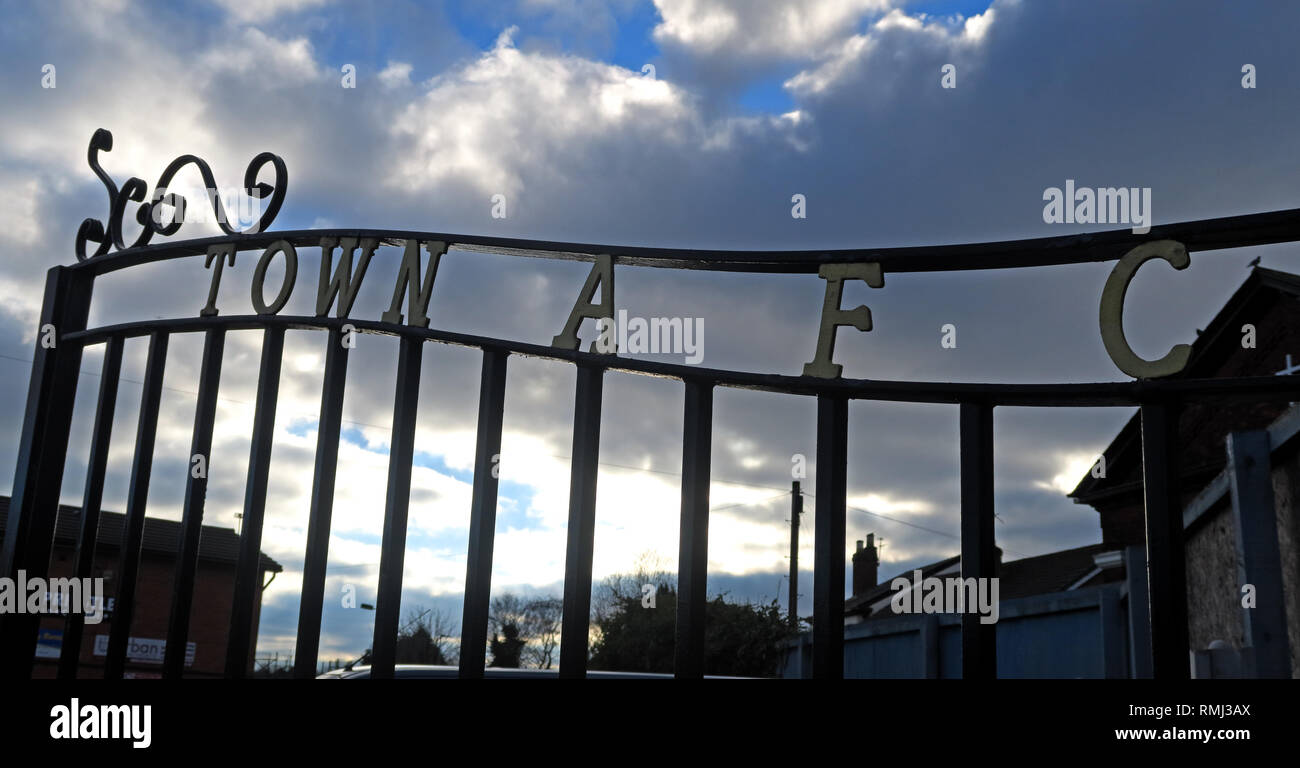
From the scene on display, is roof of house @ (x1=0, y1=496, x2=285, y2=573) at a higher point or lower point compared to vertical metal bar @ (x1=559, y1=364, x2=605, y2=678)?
higher

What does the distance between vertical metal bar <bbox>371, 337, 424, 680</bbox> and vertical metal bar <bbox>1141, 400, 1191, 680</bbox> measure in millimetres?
2974

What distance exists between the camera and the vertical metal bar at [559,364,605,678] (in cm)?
419

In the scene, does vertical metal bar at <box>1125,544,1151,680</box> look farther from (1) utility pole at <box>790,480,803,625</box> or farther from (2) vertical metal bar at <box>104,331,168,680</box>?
(1) utility pole at <box>790,480,803,625</box>

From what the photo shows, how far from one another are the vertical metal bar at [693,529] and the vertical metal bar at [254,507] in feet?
7.29

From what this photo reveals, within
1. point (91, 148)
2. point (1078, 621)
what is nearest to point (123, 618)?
point (91, 148)

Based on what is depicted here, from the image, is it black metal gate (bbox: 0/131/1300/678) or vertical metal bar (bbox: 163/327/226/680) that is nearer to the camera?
black metal gate (bbox: 0/131/1300/678)

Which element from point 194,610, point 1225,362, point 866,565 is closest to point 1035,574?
point 866,565

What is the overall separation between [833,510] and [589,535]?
1034 mm

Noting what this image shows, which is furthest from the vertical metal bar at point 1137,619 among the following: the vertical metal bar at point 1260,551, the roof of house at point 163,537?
the roof of house at point 163,537

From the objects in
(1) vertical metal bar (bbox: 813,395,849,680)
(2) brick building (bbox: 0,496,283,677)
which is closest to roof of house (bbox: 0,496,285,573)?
(2) brick building (bbox: 0,496,283,677)

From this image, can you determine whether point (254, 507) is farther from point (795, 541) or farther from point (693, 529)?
point (795, 541)

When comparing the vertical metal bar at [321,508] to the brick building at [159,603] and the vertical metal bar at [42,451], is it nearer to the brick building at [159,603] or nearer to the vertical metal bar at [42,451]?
the vertical metal bar at [42,451]

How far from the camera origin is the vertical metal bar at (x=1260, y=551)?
3.82 metres
